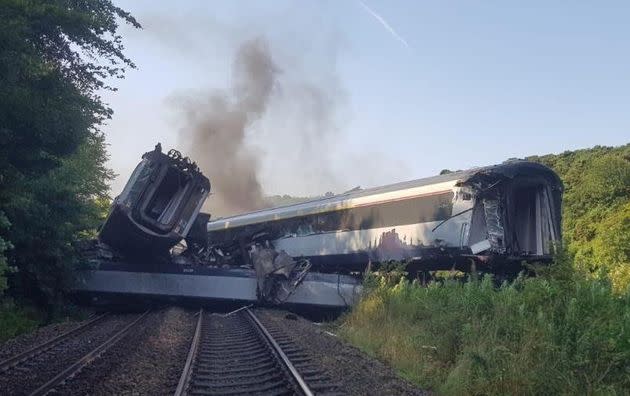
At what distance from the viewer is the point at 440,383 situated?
25.1ft

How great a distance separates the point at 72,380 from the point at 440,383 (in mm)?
4681

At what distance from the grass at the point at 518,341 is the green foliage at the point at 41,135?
7303 millimetres

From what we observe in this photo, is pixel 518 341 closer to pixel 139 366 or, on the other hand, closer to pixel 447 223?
pixel 139 366

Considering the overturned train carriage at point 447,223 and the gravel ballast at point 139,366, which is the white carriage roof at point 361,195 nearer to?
the overturned train carriage at point 447,223

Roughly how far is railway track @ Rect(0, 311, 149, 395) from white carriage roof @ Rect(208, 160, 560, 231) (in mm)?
8345

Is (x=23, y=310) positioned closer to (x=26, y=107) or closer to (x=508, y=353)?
(x=26, y=107)

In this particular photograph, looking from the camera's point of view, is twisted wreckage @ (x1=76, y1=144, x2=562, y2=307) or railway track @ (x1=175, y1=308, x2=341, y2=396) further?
twisted wreckage @ (x1=76, y1=144, x2=562, y2=307)

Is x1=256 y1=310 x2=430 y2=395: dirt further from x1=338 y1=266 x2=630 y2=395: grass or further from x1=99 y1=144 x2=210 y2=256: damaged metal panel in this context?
x1=99 y1=144 x2=210 y2=256: damaged metal panel

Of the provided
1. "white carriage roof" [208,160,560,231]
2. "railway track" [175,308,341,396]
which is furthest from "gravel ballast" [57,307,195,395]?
"white carriage roof" [208,160,560,231]

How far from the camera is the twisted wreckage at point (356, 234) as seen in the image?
15219 mm

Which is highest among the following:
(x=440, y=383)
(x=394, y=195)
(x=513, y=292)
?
(x=394, y=195)

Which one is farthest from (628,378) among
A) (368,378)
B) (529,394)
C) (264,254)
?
(264,254)

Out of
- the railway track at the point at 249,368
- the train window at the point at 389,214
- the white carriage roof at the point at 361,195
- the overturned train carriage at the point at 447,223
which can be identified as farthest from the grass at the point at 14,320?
the train window at the point at 389,214

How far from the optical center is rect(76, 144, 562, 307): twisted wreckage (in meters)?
15.2
